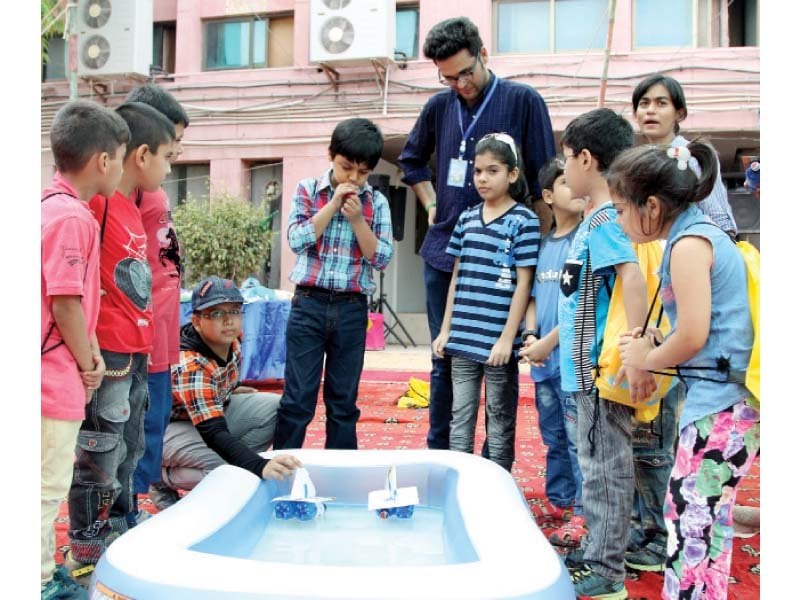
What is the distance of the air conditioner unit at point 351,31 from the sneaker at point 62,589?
27.8 ft

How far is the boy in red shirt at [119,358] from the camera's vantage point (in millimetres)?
1920

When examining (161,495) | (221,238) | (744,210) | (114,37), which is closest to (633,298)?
(161,495)

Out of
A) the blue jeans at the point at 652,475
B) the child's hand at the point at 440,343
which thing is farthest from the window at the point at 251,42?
the blue jeans at the point at 652,475

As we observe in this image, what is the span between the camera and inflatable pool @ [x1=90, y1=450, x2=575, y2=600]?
133 cm

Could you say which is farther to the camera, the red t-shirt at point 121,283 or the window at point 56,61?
the window at point 56,61

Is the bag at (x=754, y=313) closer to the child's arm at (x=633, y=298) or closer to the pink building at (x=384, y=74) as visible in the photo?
the child's arm at (x=633, y=298)

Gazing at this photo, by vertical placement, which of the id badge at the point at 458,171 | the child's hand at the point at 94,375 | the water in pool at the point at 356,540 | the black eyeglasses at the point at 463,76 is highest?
the black eyeglasses at the point at 463,76

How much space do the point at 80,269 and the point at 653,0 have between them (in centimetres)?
892

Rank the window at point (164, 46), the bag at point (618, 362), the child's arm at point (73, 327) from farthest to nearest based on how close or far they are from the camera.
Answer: the window at point (164, 46)
the bag at point (618, 362)
the child's arm at point (73, 327)

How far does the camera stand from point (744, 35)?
928 centimetres

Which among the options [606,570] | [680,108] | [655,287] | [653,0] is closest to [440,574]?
[606,570]

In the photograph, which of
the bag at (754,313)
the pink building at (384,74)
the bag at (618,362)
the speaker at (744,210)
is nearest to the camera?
the bag at (754,313)

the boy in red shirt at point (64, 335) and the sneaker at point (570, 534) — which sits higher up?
the boy in red shirt at point (64, 335)

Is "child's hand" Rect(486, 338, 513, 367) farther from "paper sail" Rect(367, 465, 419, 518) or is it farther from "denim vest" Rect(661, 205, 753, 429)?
"denim vest" Rect(661, 205, 753, 429)
